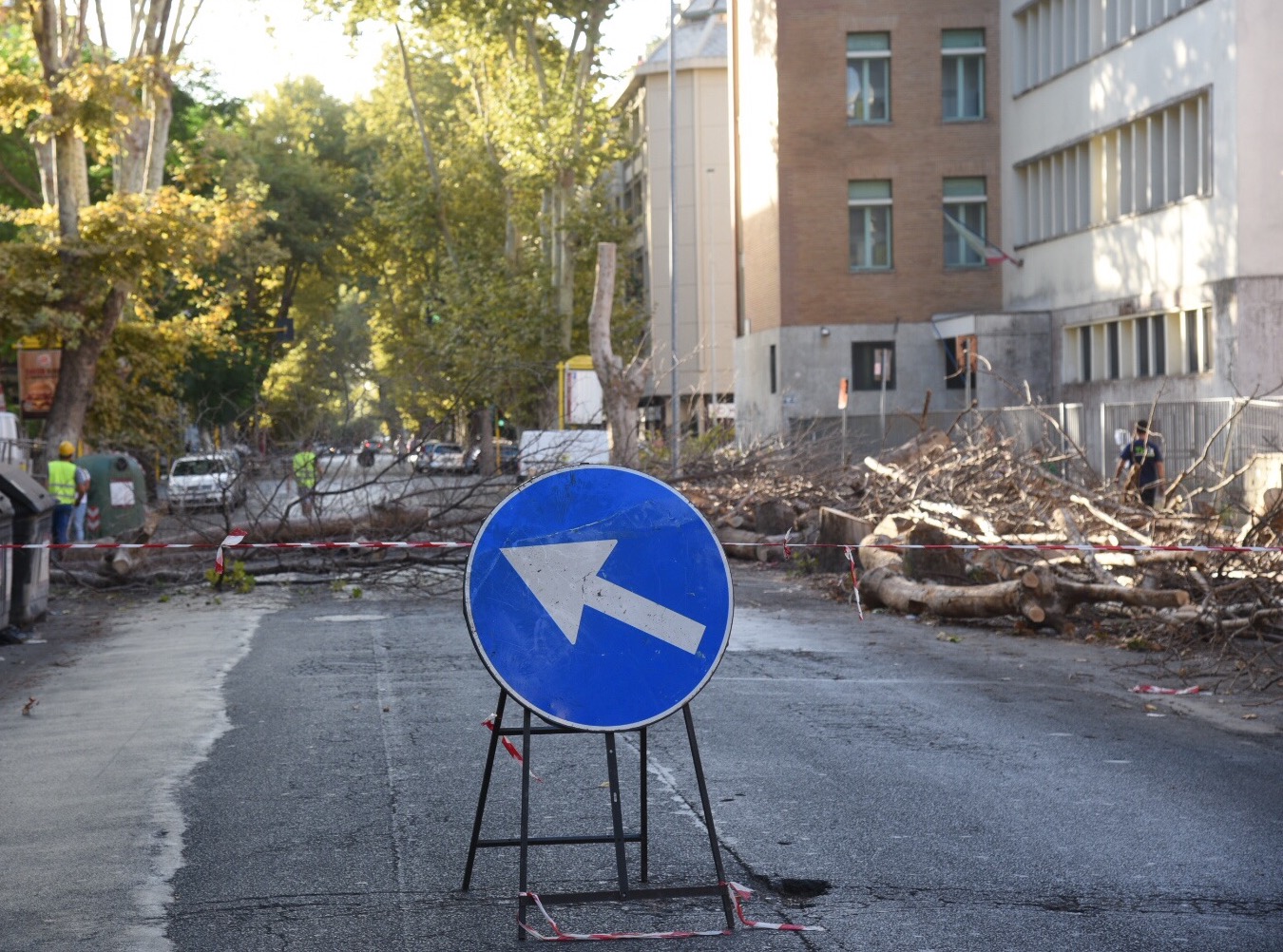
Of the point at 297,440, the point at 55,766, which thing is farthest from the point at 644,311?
the point at 55,766

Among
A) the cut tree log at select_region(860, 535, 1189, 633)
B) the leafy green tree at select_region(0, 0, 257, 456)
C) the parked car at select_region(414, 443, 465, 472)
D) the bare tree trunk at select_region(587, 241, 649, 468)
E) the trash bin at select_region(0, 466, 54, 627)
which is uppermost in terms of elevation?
the leafy green tree at select_region(0, 0, 257, 456)

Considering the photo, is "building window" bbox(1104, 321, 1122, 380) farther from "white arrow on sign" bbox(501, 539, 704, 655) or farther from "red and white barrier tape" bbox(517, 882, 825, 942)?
"white arrow on sign" bbox(501, 539, 704, 655)

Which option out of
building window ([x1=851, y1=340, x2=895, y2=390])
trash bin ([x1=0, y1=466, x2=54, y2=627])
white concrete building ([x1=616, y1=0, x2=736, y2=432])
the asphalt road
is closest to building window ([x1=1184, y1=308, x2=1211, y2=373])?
building window ([x1=851, y1=340, x2=895, y2=390])

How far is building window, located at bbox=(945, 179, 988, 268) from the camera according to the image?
43562 millimetres

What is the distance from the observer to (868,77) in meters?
43.6

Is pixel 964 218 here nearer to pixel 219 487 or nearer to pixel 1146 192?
pixel 1146 192

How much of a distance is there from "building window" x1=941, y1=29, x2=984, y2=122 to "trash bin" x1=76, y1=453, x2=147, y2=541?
21.7 metres

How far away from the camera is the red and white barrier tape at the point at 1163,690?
11672 millimetres

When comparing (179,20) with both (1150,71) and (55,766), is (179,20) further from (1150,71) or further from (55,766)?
(55,766)

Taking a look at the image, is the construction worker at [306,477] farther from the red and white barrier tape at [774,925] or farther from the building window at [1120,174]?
the building window at [1120,174]

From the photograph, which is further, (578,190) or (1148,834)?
(578,190)

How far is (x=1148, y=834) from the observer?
22.8ft

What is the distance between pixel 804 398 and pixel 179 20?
736 inches

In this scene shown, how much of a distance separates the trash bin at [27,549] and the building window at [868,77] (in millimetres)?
30223
